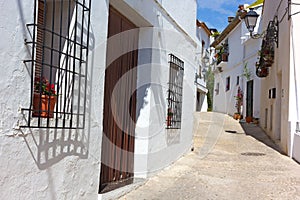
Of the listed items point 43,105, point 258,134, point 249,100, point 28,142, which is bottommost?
point 258,134

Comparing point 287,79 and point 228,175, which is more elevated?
point 287,79

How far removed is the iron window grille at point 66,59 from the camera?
3.33 meters

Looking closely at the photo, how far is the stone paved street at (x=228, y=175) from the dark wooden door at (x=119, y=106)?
0.44 m

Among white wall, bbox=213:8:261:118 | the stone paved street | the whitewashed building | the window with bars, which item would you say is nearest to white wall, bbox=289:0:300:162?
the stone paved street

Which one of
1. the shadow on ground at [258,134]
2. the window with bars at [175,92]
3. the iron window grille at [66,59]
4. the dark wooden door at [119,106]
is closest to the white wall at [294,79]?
the shadow on ground at [258,134]

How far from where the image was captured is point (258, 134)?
1289 centimetres

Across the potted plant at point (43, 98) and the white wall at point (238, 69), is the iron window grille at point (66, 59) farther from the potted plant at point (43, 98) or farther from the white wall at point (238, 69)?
the white wall at point (238, 69)

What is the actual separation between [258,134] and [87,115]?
10370 millimetres

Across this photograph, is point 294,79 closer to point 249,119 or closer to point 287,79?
point 287,79

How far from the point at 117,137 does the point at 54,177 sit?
78.3 inches

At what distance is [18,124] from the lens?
275 centimetres

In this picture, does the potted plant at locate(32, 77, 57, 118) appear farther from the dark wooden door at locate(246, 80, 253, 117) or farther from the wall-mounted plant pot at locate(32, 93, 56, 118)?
the dark wooden door at locate(246, 80, 253, 117)

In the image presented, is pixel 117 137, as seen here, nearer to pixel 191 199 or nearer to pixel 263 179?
pixel 191 199

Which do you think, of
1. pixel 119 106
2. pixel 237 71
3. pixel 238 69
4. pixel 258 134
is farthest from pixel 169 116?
pixel 237 71
